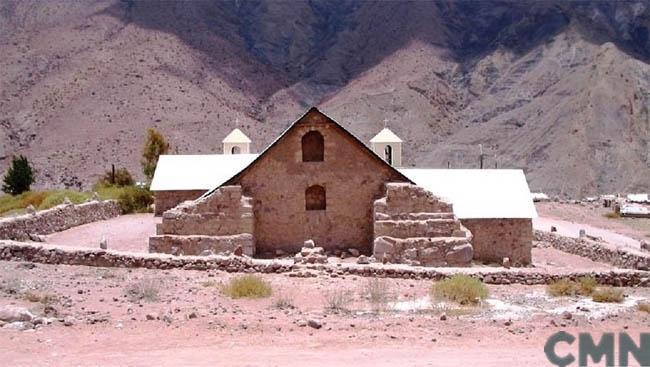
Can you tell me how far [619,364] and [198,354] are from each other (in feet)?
18.0

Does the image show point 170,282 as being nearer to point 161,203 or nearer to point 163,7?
point 161,203

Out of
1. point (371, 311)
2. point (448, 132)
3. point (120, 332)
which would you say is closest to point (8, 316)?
point (120, 332)

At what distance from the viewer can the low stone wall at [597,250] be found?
21.5 metres

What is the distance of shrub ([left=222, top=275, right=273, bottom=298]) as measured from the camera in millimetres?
14672

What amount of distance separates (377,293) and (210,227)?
8493 mm

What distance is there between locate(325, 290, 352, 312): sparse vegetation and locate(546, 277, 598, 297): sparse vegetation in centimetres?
396

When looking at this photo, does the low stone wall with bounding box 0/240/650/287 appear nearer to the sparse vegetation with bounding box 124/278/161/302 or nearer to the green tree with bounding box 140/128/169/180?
the sparse vegetation with bounding box 124/278/161/302

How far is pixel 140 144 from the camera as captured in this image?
2564 inches

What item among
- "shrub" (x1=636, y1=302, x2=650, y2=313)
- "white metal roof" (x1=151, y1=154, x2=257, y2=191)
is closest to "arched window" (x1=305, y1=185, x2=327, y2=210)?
"white metal roof" (x1=151, y1=154, x2=257, y2=191)

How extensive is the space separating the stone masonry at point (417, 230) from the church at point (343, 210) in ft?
0.09

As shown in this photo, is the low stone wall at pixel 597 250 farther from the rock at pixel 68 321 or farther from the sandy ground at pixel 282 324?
the rock at pixel 68 321

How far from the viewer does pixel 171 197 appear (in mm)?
31594

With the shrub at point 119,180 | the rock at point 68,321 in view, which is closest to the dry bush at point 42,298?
the rock at point 68,321

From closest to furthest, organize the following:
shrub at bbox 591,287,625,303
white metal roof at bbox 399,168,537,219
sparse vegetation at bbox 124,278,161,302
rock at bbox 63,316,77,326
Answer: rock at bbox 63,316,77,326 → sparse vegetation at bbox 124,278,161,302 → shrub at bbox 591,287,625,303 → white metal roof at bbox 399,168,537,219
